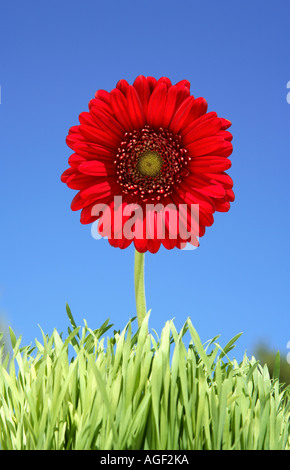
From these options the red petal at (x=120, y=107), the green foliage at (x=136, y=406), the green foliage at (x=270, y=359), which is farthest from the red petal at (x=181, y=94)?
the green foliage at (x=270, y=359)

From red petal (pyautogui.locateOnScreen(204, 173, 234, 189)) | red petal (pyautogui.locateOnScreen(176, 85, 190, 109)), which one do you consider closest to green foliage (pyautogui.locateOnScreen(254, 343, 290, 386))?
red petal (pyautogui.locateOnScreen(204, 173, 234, 189))

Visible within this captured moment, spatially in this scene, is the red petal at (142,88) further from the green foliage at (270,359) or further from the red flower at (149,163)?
the green foliage at (270,359)

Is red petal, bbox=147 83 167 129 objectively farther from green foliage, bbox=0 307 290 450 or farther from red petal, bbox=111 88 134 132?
green foliage, bbox=0 307 290 450

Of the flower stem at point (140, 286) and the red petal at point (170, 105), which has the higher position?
the red petal at point (170, 105)

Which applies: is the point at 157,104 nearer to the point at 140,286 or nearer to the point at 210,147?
the point at 210,147

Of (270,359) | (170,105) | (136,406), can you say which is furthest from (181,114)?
(270,359)

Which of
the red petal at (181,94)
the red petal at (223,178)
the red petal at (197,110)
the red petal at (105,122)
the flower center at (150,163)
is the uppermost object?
the red petal at (181,94)

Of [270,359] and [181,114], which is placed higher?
[181,114]

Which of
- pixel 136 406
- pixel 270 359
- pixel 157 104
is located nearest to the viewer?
pixel 136 406
